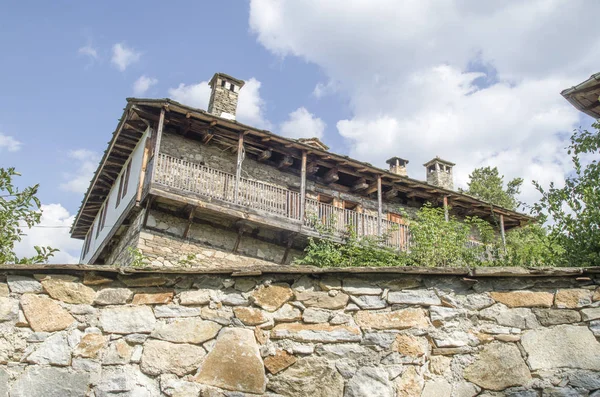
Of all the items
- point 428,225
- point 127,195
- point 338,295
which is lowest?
point 338,295

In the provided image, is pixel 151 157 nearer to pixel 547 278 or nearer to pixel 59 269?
pixel 59 269

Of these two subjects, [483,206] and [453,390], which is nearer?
[453,390]

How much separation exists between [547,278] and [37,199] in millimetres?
5736

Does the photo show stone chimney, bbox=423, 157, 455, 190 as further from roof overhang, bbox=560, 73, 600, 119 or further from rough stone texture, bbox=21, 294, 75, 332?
rough stone texture, bbox=21, 294, 75, 332

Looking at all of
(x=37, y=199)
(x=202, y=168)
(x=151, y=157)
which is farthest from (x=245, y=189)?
(x=37, y=199)

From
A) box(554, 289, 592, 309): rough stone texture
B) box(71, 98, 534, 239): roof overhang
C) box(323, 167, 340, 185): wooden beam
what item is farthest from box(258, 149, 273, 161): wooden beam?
box(554, 289, 592, 309): rough stone texture

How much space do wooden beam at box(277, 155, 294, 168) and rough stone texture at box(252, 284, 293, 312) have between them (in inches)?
372

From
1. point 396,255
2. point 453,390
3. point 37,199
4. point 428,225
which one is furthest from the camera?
point 396,255

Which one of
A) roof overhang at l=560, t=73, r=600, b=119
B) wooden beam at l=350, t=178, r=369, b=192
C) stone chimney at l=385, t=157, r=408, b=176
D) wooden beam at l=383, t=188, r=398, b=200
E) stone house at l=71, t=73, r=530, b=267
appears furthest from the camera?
stone chimney at l=385, t=157, r=408, b=176

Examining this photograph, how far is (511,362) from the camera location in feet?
13.2

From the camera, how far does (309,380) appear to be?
4.01 metres

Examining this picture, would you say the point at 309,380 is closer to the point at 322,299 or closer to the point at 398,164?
the point at 322,299

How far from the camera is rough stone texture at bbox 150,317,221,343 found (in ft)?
13.4

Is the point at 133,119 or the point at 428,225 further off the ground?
the point at 133,119
